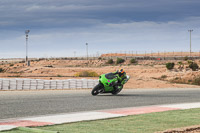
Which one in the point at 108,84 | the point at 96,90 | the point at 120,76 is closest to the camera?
the point at 108,84

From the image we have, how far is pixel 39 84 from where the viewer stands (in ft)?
89.8

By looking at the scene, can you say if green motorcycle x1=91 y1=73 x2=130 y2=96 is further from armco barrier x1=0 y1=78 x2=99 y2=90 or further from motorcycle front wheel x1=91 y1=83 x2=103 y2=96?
armco barrier x1=0 y1=78 x2=99 y2=90

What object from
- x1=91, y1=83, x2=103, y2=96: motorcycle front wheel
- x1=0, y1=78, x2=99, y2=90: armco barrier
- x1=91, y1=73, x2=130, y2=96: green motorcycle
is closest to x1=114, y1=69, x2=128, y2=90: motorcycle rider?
x1=91, y1=73, x2=130, y2=96: green motorcycle

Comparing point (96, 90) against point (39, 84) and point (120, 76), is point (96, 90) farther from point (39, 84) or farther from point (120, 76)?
point (39, 84)

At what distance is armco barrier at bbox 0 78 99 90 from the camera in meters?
26.1

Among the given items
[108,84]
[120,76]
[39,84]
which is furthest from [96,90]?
[39,84]

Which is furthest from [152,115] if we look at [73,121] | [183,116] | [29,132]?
[29,132]

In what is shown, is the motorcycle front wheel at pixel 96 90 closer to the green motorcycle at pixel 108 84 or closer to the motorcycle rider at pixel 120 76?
the green motorcycle at pixel 108 84

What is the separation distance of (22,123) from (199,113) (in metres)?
6.19

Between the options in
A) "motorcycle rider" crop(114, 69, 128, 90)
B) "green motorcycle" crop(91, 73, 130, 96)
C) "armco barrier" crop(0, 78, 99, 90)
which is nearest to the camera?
"green motorcycle" crop(91, 73, 130, 96)

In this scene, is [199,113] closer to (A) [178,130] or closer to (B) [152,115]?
(B) [152,115]

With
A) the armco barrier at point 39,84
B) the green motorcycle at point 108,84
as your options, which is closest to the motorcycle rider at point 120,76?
the green motorcycle at point 108,84

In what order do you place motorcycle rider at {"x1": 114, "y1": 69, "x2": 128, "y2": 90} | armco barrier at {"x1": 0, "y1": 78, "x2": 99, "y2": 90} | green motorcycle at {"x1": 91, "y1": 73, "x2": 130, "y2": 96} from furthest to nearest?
1. armco barrier at {"x1": 0, "y1": 78, "x2": 99, "y2": 90}
2. motorcycle rider at {"x1": 114, "y1": 69, "x2": 128, "y2": 90}
3. green motorcycle at {"x1": 91, "y1": 73, "x2": 130, "y2": 96}

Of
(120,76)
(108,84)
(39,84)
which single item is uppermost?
(120,76)
